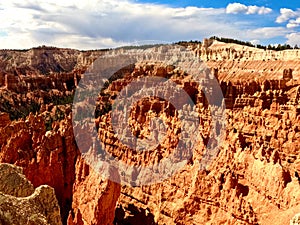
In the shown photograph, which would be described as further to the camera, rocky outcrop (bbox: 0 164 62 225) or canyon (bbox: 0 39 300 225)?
canyon (bbox: 0 39 300 225)

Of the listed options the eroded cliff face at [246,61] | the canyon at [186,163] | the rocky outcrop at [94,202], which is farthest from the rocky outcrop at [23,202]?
the eroded cliff face at [246,61]

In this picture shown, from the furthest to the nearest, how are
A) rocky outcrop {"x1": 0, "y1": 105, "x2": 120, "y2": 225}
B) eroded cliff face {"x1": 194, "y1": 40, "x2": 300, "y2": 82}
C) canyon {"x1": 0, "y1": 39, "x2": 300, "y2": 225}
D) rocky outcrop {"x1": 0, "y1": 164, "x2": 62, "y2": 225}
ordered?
eroded cliff face {"x1": 194, "y1": 40, "x2": 300, "y2": 82} < rocky outcrop {"x1": 0, "y1": 105, "x2": 120, "y2": 225} < canyon {"x1": 0, "y1": 39, "x2": 300, "y2": 225} < rocky outcrop {"x1": 0, "y1": 164, "x2": 62, "y2": 225}

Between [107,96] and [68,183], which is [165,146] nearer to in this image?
[68,183]

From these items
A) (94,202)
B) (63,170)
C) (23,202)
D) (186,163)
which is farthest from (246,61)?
(23,202)

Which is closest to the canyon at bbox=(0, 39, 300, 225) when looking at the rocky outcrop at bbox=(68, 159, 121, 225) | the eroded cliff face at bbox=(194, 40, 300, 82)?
the rocky outcrop at bbox=(68, 159, 121, 225)

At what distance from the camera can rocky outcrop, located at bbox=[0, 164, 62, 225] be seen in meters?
4.52

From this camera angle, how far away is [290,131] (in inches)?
771

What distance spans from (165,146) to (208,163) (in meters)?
4.24

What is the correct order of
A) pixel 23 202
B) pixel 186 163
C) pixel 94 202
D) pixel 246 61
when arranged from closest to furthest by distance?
pixel 23 202, pixel 94 202, pixel 186 163, pixel 246 61

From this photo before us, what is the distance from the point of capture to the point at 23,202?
4836 millimetres

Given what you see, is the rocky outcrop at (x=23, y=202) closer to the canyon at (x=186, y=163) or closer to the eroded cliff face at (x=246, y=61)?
the canyon at (x=186, y=163)

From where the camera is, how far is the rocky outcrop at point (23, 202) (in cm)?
452

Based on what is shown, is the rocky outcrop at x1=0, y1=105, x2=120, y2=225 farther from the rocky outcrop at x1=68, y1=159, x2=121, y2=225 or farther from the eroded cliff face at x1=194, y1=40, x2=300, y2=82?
the eroded cliff face at x1=194, y1=40, x2=300, y2=82

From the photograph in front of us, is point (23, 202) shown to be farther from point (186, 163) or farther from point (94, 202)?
point (186, 163)
